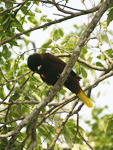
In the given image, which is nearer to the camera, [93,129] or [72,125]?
[72,125]

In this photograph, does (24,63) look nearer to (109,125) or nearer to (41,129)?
(41,129)

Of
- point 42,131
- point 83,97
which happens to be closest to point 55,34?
point 83,97

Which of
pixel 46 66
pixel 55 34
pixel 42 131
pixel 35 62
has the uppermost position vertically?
pixel 55 34

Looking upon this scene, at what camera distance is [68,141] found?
10.7 feet

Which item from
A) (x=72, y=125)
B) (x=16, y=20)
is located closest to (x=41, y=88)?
(x=72, y=125)

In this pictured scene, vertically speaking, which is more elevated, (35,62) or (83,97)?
(35,62)

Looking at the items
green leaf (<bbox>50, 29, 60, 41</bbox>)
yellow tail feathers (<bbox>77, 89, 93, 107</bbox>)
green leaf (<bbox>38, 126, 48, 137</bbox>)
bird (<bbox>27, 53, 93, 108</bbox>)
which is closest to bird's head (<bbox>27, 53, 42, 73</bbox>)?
bird (<bbox>27, 53, 93, 108</bbox>)

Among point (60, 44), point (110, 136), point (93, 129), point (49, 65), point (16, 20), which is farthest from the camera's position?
point (93, 129)

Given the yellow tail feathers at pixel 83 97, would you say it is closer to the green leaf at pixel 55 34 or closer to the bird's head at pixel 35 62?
the bird's head at pixel 35 62

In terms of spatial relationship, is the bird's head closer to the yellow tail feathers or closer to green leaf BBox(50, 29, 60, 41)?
green leaf BBox(50, 29, 60, 41)

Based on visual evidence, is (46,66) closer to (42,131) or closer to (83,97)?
(83,97)

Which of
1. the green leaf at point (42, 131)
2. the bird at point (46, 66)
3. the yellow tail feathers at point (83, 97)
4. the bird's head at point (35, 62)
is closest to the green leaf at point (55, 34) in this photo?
the bird at point (46, 66)

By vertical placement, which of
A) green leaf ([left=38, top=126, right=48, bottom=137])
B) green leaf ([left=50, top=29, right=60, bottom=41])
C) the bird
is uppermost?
green leaf ([left=50, top=29, right=60, bottom=41])

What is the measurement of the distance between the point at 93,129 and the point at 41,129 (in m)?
4.25
